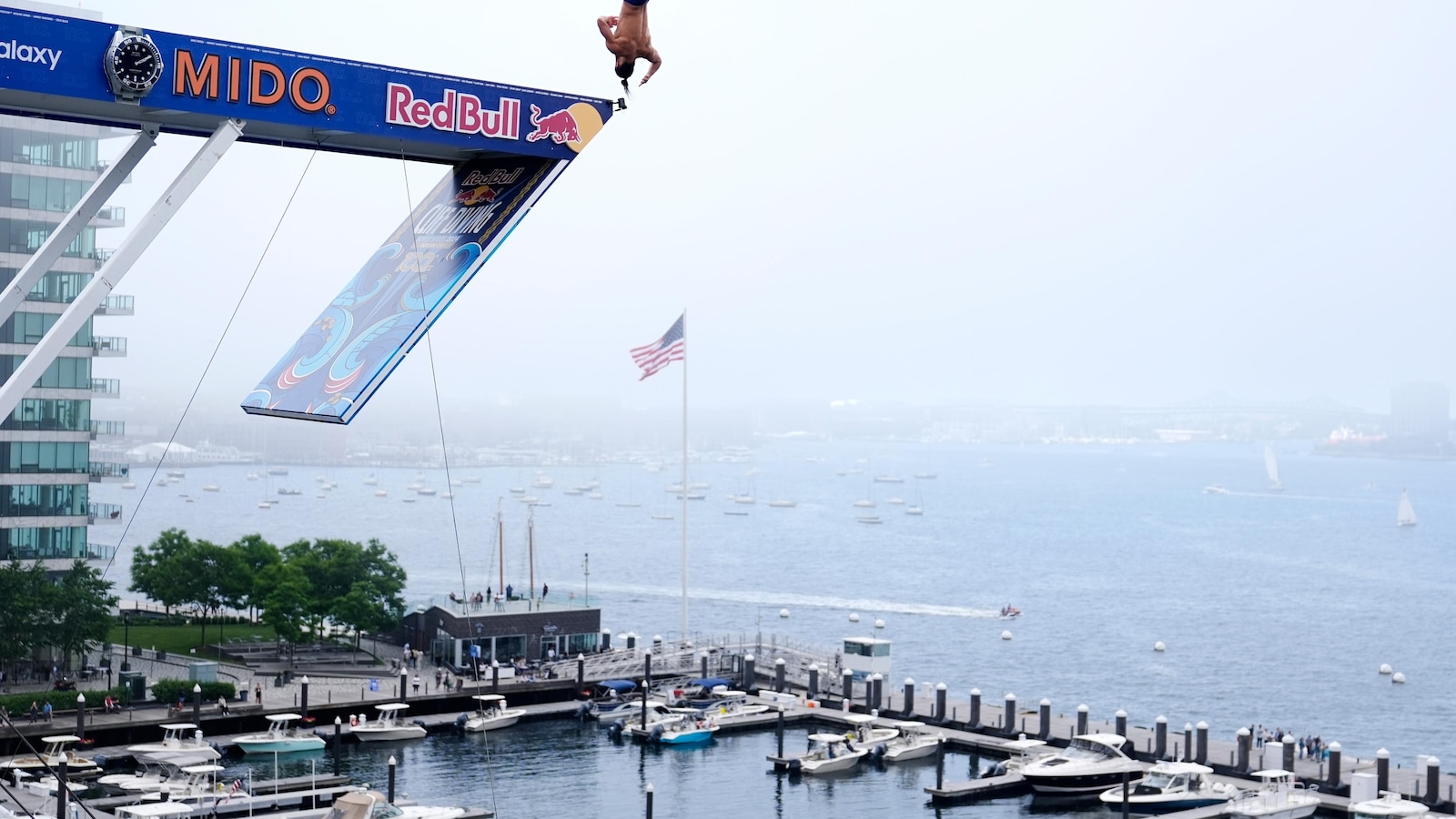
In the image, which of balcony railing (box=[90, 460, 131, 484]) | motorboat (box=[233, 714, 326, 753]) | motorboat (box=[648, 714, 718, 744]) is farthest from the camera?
balcony railing (box=[90, 460, 131, 484])

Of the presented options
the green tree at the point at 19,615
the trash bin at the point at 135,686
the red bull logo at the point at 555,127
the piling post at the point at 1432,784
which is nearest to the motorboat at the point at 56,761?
the trash bin at the point at 135,686

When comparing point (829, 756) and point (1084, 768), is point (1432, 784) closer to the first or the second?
point (1084, 768)

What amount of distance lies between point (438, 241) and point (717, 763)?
33339mm

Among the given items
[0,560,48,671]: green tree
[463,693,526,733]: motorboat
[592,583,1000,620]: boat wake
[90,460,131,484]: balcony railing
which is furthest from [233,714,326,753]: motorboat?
[592,583,1000,620]: boat wake

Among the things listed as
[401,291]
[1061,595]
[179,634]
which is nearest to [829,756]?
[179,634]

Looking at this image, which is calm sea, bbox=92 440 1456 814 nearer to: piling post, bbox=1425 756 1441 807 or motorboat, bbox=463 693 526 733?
motorboat, bbox=463 693 526 733

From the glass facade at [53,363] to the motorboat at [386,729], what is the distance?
12.3 meters

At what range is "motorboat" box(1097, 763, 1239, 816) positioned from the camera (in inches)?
1614

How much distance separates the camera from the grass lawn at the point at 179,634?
57906 mm

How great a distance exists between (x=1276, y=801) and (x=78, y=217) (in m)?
34.5

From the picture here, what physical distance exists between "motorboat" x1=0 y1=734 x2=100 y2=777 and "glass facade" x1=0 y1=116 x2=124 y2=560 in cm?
1171

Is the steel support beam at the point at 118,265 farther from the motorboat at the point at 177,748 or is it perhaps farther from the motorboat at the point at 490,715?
the motorboat at the point at 490,715

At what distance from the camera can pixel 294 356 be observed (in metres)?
15.5

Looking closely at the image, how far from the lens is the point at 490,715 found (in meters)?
49.9
